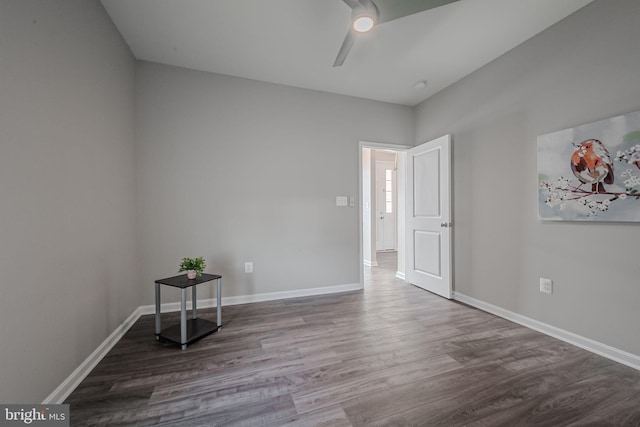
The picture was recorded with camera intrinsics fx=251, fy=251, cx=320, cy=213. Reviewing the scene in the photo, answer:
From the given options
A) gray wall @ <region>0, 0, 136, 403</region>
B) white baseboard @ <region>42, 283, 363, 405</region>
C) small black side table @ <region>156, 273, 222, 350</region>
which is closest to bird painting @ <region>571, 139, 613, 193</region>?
white baseboard @ <region>42, 283, 363, 405</region>

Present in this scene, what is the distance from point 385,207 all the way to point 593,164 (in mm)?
5113

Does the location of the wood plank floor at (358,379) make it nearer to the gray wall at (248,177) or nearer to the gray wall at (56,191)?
the gray wall at (56,191)

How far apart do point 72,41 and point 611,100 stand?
145 inches

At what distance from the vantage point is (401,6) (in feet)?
5.29

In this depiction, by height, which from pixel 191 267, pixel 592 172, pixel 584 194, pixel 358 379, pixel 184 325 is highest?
pixel 592 172

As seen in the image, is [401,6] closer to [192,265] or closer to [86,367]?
[192,265]

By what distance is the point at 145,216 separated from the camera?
8.66 feet

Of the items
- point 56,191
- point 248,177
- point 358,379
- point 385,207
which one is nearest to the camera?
point 56,191

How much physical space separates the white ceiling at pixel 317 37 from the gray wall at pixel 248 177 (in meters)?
0.33

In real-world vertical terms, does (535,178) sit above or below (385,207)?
above

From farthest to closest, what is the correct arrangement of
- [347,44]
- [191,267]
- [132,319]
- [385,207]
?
1. [385,207]
2. [132,319]
3. [191,267]
4. [347,44]

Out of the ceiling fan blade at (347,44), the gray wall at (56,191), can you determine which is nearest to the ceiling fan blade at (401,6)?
the ceiling fan blade at (347,44)

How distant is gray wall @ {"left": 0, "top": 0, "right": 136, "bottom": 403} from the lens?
1.13 m

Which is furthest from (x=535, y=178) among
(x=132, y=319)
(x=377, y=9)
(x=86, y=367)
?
(x=132, y=319)
